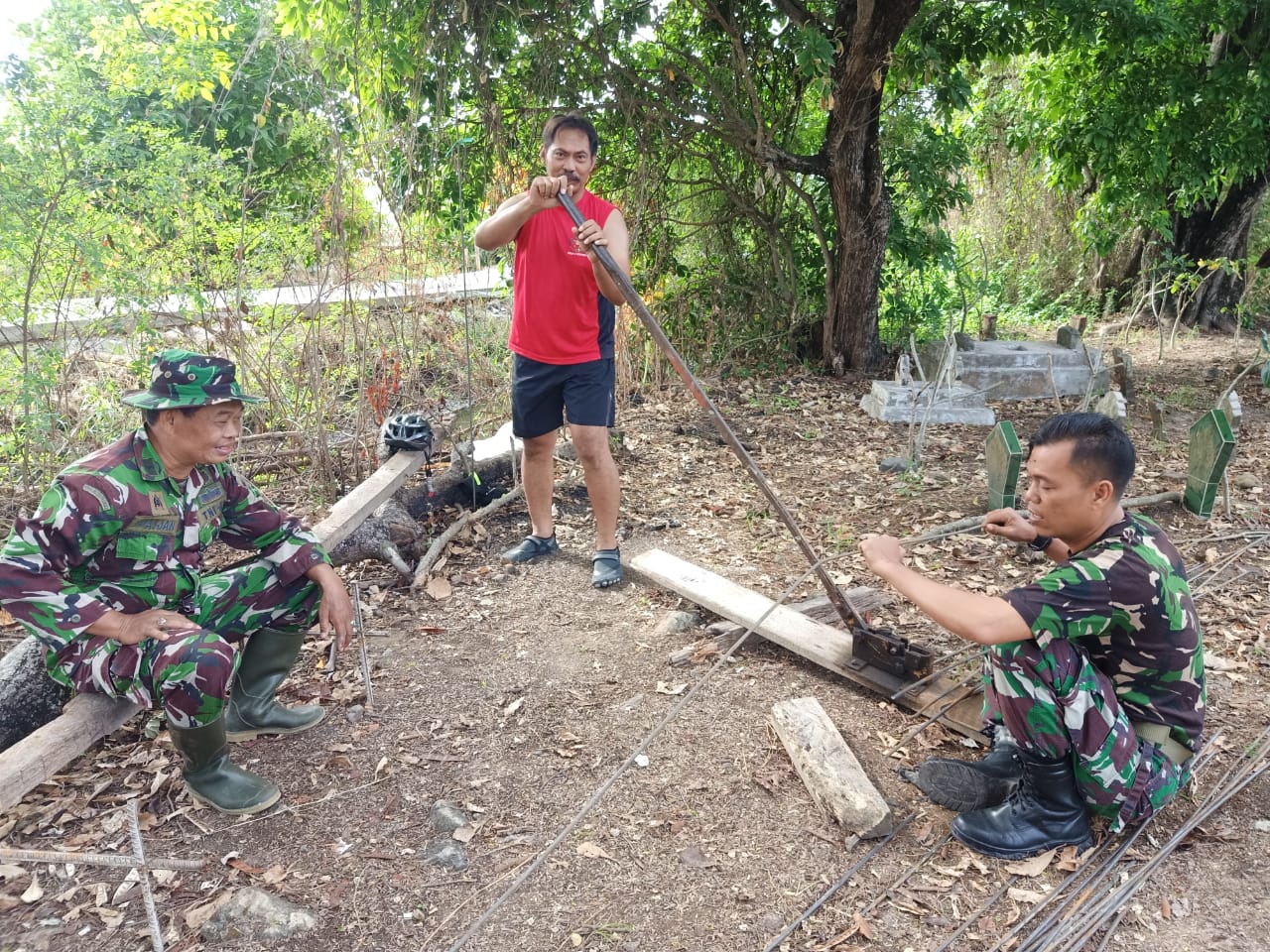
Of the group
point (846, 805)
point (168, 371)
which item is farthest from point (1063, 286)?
point (168, 371)

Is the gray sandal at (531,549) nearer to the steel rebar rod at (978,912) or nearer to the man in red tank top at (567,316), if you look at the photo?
the man in red tank top at (567,316)

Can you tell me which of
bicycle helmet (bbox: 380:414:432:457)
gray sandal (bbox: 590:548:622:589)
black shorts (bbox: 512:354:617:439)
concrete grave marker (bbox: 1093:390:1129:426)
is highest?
black shorts (bbox: 512:354:617:439)

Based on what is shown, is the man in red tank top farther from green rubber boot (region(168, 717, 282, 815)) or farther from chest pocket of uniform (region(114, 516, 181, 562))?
green rubber boot (region(168, 717, 282, 815))

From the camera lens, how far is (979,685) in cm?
292

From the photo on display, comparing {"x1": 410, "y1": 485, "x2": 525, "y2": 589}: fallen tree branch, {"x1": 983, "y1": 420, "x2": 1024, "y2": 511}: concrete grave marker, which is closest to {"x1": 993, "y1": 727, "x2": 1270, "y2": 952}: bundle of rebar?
{"x1": 983, "y1": 420, "x2": 1024, "y2": 511}: concrete grave marker

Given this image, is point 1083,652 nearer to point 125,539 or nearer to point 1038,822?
point 1038,822

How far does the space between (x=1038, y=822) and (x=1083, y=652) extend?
50 cm

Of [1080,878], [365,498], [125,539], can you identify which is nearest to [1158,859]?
[1080,878]

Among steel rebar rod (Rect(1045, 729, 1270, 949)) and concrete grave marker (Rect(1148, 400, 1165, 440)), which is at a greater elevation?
concrete grave marker (Rect(1148, 400, 1165, 440))

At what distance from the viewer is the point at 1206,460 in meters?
4.38

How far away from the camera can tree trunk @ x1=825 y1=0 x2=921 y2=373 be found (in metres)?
6.30

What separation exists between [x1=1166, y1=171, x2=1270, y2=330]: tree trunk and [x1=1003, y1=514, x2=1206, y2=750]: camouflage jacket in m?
8.07

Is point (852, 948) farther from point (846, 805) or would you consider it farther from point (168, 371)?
point (168, 371)

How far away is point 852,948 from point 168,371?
236cm
